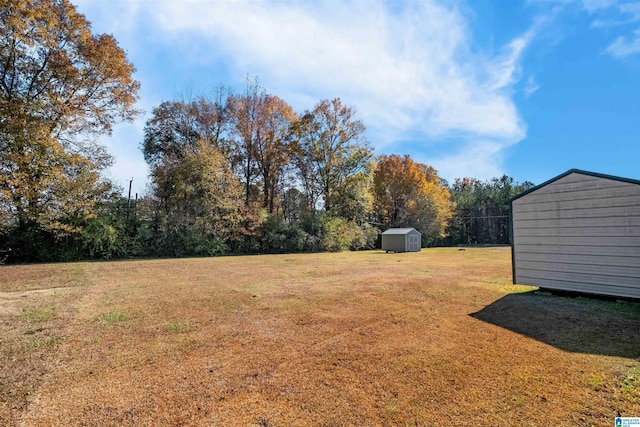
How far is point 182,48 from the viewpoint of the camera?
837 cm

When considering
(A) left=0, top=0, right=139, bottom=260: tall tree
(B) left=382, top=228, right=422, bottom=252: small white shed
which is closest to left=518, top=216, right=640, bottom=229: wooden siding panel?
(B) left=382, top=228, right=422, bottom=252: small white shed

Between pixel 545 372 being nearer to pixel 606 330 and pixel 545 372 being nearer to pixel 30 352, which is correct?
pixel 606 330

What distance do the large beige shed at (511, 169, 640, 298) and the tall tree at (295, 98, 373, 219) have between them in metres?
16.6

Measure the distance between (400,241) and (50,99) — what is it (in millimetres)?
18521

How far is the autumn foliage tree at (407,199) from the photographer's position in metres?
27.0

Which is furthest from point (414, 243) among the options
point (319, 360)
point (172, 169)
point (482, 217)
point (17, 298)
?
point (17, 298)

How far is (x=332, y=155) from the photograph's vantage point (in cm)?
2328

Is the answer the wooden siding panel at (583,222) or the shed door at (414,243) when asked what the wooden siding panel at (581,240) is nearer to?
the wooden siding panel at (583,222)

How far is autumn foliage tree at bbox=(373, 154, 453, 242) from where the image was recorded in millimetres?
27016

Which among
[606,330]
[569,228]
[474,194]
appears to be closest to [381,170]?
[474,194]

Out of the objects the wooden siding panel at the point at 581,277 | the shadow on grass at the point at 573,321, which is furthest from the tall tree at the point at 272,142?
the shadow on grass at the point at 573,321

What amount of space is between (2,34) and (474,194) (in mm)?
37995

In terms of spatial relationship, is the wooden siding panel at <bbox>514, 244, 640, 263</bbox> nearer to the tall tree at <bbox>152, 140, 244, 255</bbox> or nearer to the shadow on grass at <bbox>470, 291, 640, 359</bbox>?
the shadow on grass at <bbox>470, 291, 640, 359</bbox>

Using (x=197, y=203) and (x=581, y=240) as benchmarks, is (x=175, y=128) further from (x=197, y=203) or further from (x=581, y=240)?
(x=581, y=240)
